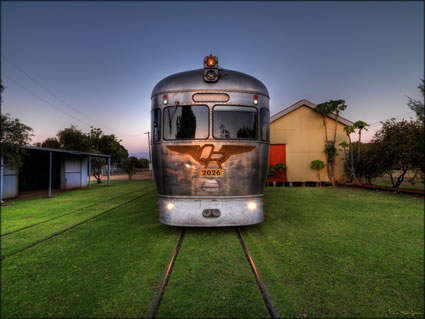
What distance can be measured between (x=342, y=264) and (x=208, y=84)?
429 cm

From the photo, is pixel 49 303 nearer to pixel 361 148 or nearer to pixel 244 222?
pixel 244 222

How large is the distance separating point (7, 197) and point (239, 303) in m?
15.6


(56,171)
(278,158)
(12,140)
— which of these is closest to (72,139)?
(56,171)

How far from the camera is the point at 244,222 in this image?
4.80 m

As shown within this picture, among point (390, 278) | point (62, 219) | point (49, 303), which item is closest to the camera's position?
point (49, 303)

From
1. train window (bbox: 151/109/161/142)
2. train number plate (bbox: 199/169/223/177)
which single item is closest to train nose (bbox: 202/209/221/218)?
train number plate (bbox: 199/169/223/177)

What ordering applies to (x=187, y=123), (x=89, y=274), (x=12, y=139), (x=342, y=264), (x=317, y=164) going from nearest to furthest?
(x=89, y=274)
(x=342, y=264)
(x=187, y=123)
(x=12, y=139)
(x=317, y=164)

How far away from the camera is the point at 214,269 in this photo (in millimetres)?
3535

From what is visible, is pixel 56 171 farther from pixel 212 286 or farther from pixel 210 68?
pixel 212 286

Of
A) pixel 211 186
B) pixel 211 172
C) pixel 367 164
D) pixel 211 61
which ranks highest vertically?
pixel 211 61

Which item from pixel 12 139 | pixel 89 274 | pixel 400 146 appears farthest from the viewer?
pixel 400 146

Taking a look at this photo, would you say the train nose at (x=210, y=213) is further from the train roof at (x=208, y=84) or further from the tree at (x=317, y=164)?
the tree at (x=317, y=164)

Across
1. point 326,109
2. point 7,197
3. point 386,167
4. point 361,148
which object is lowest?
point 7,197

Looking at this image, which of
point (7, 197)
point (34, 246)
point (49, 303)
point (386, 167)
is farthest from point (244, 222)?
point (7, 197)
